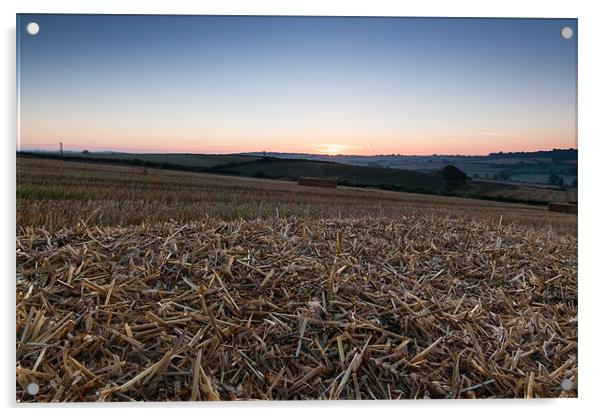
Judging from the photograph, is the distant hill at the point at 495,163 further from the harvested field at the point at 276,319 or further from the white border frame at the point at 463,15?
the harvested field at the point at 276,319

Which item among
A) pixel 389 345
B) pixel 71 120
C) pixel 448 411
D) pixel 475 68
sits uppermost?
pixel 475 68

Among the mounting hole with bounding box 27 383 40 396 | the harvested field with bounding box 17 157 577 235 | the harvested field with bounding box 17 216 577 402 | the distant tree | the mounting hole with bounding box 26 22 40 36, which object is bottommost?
the mounting hole with bounding box 27 383 40 396

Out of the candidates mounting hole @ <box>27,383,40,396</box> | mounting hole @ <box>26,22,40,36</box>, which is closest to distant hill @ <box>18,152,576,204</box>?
mounting hole @ <box>26,22,40,36</box>

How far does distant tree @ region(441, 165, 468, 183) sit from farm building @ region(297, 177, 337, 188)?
62 centimetres

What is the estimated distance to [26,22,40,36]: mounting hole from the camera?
2.41 metres

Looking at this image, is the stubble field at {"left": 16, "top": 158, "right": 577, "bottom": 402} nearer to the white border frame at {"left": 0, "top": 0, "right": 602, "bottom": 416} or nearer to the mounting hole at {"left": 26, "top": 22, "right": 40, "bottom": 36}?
the white border frame at {"left": 0, "top": 0, "right": 602, "bottom": 416}

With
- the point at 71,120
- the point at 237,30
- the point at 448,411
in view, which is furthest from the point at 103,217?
the point at 448,411

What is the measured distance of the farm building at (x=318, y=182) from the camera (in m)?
2.80

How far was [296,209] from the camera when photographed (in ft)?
10.1

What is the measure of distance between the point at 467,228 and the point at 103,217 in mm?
2205

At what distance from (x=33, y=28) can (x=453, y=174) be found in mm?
2297

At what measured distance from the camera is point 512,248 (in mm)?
2842

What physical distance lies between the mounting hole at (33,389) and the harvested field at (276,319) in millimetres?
29
